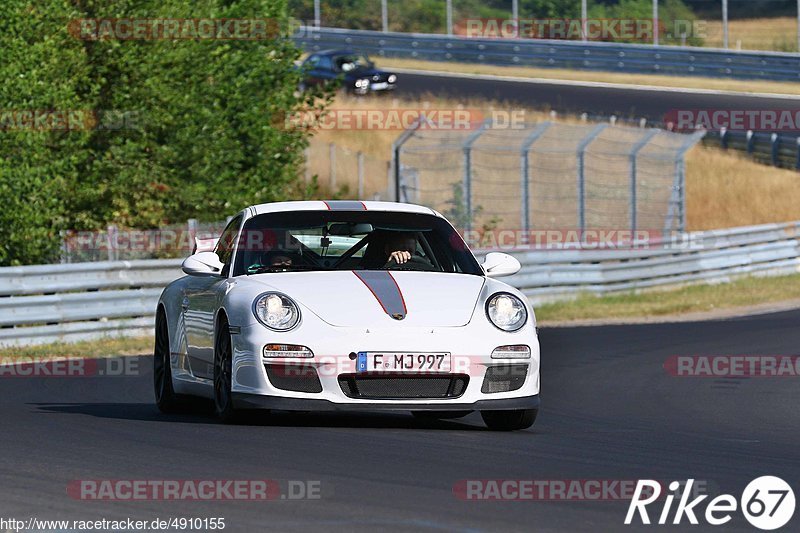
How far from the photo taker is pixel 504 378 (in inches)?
354

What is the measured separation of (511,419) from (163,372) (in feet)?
8.78

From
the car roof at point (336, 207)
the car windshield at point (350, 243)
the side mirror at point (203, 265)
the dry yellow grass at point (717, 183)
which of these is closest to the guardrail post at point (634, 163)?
the dry yellow grass at point (717, 183)

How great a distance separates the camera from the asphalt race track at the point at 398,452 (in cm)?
618

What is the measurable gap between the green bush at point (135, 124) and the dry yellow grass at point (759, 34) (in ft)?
117

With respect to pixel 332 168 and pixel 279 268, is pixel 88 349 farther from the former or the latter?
pixel 332 168

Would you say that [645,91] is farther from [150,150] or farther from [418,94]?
[150,150]

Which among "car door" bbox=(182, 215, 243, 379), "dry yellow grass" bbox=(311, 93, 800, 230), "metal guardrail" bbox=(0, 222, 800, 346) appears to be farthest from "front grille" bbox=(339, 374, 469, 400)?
"dry yellow grass" bbox=(311, 93, 800, 230)

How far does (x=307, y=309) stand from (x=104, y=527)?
3098 millimetres

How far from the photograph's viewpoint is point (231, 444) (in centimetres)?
822

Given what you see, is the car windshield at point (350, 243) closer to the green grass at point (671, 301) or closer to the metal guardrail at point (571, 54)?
the green grass at point (671, 301)

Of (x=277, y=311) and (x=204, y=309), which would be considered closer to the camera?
(x=277, y=311)

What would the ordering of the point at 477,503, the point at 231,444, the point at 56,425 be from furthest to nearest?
1. the point at 56,425
2. the point at 231,444
3. the point at 477,503

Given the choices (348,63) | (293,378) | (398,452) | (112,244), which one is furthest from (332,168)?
(398,452)

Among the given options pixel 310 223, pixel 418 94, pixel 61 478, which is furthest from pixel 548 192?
pixel 61 478
